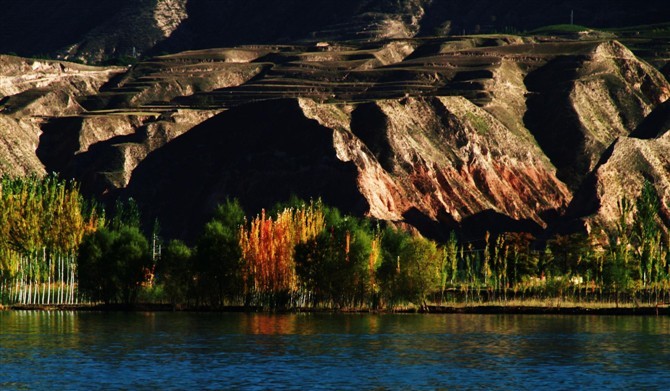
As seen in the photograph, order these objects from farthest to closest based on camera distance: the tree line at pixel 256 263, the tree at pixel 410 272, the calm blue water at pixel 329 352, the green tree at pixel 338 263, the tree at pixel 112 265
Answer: the tree at pixel 112 265, the tree line at pixel 256 263, the tree at pixel 410 272, the green tree at pixel 338 263, the calm blue water at pixel 329 352

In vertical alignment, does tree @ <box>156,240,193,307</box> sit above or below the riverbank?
above

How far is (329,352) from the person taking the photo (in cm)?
10256

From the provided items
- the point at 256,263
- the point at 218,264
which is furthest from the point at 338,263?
the point at 218,264

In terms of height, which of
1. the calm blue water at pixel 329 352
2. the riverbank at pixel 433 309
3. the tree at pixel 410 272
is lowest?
the calm blue water at pixel 329 352

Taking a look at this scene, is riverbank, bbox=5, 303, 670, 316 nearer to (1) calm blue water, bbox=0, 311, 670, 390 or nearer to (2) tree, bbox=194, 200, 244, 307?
(2) tree, bbox=194, 200, 244, 307

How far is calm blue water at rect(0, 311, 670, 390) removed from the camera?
8494 cm

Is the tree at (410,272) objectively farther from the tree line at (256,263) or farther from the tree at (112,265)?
the tree at (112,265)

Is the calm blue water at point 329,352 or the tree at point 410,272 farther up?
the tree at point 410,272

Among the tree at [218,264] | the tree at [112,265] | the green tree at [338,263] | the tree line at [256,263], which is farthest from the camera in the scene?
the tree at [112,265]

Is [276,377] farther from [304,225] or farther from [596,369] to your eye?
[304,225]

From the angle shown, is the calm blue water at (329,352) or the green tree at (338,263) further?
the green tree at (338,263)

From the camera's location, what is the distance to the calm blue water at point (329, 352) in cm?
8494

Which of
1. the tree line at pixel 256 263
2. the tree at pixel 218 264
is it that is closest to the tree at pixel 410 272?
the tree line at pixel 256 263

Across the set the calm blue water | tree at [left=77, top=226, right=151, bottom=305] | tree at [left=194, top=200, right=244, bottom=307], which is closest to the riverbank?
tree at [left=77, top=226, right=151, bottom=305]
